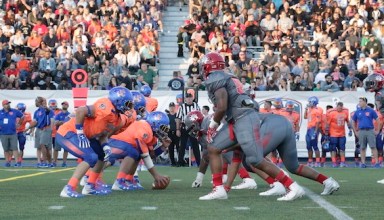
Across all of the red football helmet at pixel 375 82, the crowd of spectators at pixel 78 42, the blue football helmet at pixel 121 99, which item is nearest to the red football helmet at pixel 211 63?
the blue football helmet at pixel 121 99

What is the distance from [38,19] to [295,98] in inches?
354

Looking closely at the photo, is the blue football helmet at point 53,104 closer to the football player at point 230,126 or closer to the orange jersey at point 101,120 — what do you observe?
the orange jersey at point 101,120

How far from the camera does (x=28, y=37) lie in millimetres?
27828

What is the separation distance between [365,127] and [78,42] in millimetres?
9037

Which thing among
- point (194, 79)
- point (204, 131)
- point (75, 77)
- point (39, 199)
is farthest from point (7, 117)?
point (39, 199)

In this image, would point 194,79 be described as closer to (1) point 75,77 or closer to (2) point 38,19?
(1) point 75,77

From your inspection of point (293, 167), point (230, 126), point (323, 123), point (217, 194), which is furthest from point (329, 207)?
point (323, 123)

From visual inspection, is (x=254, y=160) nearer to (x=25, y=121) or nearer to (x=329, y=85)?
(x=25, y=121)

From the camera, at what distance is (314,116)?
2338 cm

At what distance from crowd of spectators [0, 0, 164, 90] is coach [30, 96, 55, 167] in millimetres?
2321

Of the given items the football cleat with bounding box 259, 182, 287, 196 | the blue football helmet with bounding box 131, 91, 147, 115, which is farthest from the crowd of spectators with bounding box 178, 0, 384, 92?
the football cleat with bounding box 259, 182, 287, 196

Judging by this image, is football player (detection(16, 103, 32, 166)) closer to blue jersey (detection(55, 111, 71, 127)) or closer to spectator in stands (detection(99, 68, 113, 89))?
blue jersey (detection(55, 111, 71, 127))

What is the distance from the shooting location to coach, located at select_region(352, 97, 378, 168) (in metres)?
22.6

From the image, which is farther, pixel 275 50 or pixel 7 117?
pixel 275 50
